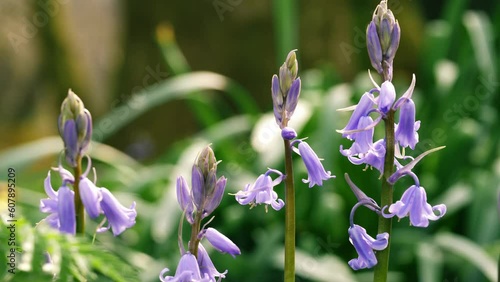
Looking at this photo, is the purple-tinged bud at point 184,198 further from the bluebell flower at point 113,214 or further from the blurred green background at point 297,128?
the blurred green background at point 297,128

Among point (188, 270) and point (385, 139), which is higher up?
point (385, 139)

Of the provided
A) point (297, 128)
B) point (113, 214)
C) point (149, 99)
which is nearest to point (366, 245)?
point (113, 214)

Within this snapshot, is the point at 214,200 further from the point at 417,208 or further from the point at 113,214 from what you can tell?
the point at 417,208

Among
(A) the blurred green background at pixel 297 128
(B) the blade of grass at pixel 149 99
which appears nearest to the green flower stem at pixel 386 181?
(A) the blurred green background at pixel 297 128

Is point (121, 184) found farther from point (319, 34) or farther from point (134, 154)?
point (319, 34)

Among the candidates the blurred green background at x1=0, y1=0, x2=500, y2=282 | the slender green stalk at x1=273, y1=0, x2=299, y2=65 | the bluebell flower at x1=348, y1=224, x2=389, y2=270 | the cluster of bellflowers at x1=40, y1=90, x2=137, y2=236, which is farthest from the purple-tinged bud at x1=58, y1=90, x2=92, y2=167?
the slender green stalk at x1=273, y1=0, x2=299, y2=65
